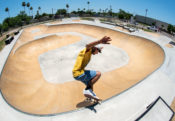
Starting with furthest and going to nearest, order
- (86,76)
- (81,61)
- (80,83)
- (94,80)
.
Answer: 1. (80,83)
2. (94,80)
3. (86,76)
4. (81,61)

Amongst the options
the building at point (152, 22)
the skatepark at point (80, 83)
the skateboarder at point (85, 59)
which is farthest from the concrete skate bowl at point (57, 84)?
the building at point (152, 22)

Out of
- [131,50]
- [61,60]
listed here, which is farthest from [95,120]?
[131,50]

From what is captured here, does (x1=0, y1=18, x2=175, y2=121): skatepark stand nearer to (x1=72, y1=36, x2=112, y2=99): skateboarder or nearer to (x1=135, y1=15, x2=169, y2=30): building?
(x1=72, y1=36, x2=112, y2=99): skateboarder

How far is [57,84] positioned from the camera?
35.2 feet

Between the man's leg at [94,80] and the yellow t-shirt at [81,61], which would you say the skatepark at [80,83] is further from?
the yellow t-shirt at [81,61]

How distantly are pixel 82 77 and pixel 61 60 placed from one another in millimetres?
11816

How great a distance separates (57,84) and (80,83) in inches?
93.0

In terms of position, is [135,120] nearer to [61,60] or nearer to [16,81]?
[16,81]

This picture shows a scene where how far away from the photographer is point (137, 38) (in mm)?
20016

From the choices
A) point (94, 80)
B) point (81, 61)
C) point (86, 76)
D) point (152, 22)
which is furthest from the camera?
point (152, 22)

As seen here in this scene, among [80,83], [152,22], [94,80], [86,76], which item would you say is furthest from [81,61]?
[152,22]

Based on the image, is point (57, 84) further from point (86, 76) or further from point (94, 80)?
point (86, 76)

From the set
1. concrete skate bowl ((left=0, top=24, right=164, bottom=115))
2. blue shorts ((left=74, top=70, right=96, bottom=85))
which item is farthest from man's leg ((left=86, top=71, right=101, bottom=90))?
concrete skate bowl ((left=0, top=24, right=164, bottom=115))

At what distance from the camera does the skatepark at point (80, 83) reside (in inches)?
197
